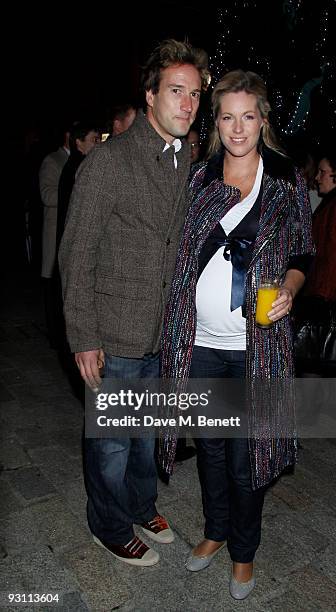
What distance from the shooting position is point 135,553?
240 centimetres

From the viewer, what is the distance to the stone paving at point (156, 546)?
7.26ft

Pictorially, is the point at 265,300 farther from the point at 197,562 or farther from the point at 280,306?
the point at 197,562

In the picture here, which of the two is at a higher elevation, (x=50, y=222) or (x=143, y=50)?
(x=143, y=50)

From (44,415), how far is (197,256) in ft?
7.02

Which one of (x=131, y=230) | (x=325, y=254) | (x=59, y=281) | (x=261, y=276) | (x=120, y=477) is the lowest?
(x=120, y=477)

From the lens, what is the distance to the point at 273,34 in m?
5.35

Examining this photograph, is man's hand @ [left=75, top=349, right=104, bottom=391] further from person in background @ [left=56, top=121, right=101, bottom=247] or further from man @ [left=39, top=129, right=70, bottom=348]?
man @ [left=39, top=129, right=70, bottom=348]

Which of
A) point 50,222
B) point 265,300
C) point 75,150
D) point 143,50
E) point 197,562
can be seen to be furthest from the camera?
point 143,50

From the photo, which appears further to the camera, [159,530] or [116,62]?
[116,62]

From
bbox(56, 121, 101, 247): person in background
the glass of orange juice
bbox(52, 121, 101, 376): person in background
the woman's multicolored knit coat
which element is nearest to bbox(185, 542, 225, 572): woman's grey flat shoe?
the woman's multicolored knit coat

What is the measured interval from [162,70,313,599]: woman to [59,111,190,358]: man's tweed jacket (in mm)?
109

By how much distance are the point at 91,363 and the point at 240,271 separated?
67 centimetres

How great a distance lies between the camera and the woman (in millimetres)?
2072

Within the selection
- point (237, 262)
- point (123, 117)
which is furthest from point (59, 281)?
point (237, 262)
